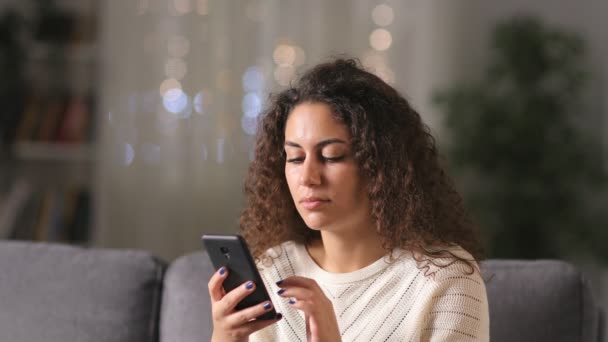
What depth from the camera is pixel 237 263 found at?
50.9 inches

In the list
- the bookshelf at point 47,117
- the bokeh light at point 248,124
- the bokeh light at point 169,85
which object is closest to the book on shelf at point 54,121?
the bookshelf at point 47,117

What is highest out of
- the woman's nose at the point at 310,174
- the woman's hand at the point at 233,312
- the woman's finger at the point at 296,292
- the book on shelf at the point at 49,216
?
the woman's nose at the point at 310,174

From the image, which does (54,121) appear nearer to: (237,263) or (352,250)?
(352,250)

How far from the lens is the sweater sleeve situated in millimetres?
1382

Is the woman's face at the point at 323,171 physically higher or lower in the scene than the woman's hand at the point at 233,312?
higher

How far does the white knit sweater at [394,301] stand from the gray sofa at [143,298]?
0.69 ft

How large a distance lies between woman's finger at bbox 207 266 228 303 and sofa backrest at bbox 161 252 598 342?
1.22ft

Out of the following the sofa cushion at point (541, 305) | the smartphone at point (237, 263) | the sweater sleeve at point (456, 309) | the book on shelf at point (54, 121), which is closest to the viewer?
the smartphone at point (237, 263)

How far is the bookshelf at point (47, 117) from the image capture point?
367 centimetres

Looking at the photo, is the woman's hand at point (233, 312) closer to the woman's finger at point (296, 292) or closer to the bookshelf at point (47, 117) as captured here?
the woman's finger at point (296, 292)

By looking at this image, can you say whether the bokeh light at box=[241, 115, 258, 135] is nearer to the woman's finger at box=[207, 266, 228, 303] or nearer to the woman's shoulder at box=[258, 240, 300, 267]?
the woman's shoulder at box=[258, 240, 300, 267]

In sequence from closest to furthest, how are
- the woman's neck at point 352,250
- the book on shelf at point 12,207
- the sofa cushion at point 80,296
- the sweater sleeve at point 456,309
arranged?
the sweater sleeve at point 456,309 → the woman's neck at point 352,250 → the sofa cushion at point 80,296 → the book on shelf at point 12,207

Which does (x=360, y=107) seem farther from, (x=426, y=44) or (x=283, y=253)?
(x=426, y=44)

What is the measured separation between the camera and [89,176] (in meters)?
4.04
